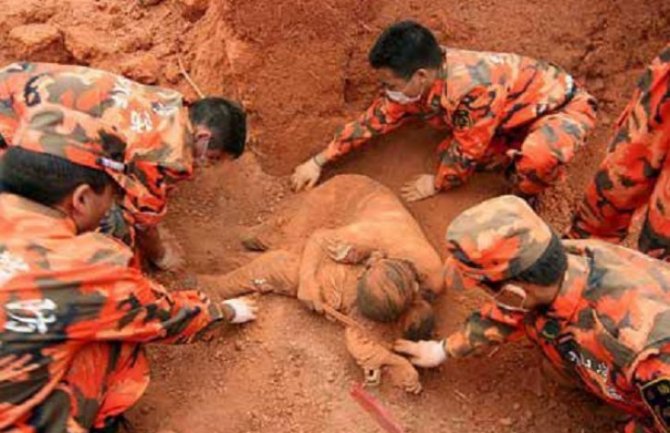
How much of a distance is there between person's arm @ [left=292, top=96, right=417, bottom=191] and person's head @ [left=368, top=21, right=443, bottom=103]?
0.46 feet

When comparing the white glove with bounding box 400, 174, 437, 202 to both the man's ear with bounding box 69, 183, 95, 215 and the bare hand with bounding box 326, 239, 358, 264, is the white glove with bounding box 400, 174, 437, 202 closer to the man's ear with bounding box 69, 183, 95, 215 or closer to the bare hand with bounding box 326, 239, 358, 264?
the bare hand with bounding box 326, 239, 358, 264

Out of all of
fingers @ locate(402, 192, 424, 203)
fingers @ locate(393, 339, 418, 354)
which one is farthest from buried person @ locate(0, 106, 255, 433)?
fingers @ locate(402, 192, 424, 203)

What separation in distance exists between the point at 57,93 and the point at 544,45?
2333 mm

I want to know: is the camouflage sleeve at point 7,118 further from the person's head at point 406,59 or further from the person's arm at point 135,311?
the person's head at point 406,59

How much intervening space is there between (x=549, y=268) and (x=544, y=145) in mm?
1261

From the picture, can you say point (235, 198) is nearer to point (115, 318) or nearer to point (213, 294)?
point (213, 294)

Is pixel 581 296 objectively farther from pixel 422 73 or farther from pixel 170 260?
pixel 170 260

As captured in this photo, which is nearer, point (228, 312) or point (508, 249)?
point (508, 249)

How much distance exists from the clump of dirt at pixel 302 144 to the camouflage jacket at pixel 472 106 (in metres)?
0.19

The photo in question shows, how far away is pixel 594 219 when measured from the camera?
12.5ft

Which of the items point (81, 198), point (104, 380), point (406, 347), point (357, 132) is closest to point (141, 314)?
point (104, 380)

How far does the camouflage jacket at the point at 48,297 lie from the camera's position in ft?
9.21

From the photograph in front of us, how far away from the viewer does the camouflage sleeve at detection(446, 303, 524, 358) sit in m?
3.24

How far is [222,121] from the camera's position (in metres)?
3.72
